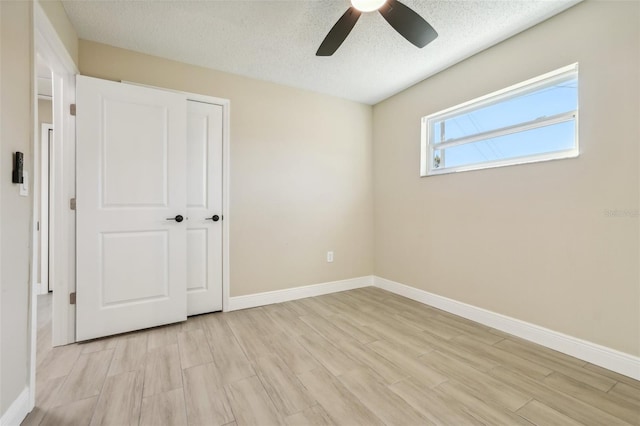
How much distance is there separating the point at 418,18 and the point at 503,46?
1230mm

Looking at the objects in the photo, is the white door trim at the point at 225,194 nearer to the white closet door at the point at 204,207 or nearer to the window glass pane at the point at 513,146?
the white closet door at the point at 204,207

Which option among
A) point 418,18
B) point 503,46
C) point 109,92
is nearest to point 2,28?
point 109,92

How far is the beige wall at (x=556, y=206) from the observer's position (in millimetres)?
1744

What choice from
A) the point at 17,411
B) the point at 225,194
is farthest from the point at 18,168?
the point at 225,194

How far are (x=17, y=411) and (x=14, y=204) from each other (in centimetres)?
99

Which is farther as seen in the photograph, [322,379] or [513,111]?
[513,111]

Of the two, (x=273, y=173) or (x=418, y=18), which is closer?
(x=418, y=18)

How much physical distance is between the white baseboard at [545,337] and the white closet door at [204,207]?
227 centimetres

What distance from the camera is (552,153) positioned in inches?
81.7

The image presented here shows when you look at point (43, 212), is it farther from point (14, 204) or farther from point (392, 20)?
point (392, 20)

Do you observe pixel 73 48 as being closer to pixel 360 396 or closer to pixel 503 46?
pixel 360 396

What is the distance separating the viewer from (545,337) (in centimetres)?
209

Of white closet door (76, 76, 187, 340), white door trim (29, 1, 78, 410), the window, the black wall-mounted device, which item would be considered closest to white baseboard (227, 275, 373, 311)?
white closet door (76, 76, 187, 340)

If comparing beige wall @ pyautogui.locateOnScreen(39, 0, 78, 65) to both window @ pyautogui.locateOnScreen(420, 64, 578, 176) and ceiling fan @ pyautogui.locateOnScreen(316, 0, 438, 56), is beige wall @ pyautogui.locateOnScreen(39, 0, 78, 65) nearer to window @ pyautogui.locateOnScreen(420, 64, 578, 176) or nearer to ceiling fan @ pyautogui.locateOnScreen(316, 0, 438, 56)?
ceiling fan @ pyautogui.locateOnScreen(316, 0, 438, 56)
